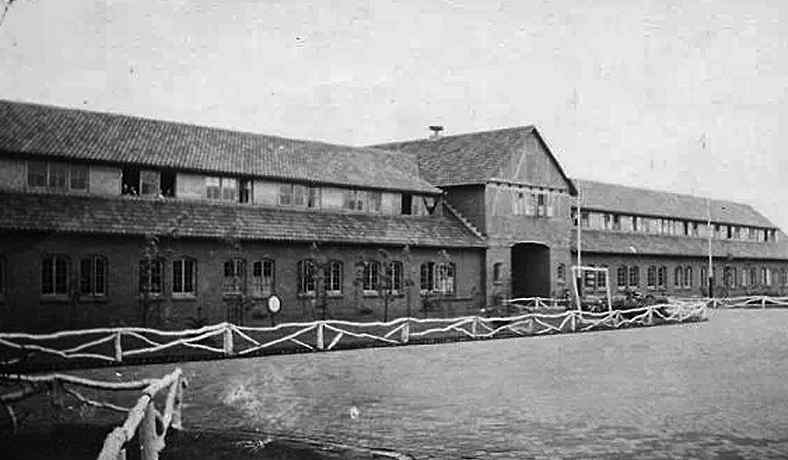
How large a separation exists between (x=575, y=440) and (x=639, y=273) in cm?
4824

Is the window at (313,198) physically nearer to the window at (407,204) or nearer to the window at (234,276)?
the window at (407,204)

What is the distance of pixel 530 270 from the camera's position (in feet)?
161

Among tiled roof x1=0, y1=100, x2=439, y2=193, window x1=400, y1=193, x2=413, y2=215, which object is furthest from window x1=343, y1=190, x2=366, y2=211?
window x1=400, y1=193, x2=413, y2=215

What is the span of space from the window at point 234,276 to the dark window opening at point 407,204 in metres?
11.9

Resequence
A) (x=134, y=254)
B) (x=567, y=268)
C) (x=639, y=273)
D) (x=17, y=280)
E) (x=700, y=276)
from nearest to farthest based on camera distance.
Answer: (x=17, y=280)
(x=134, y=254)
(x=567, y=268)
(x=639, y=273)
(x=700, y=276)

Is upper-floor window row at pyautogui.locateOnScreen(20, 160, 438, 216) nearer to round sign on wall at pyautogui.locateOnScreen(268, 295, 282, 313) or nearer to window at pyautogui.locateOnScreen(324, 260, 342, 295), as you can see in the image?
window at pyautogui.locateOnScreen(324, 260, 342, 295)

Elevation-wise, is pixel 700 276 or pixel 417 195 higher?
pixel 417 195

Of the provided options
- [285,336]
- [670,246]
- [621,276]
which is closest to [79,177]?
[285,336]

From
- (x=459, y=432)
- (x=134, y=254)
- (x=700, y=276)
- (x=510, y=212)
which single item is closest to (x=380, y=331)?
(x=134, y=254)

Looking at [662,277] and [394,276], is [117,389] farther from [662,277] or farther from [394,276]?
[662,277]

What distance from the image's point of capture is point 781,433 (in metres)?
12.3

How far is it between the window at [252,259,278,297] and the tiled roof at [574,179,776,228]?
2594cm

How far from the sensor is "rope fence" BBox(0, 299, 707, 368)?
22734mm

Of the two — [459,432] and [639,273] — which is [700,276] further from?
[459,432]
